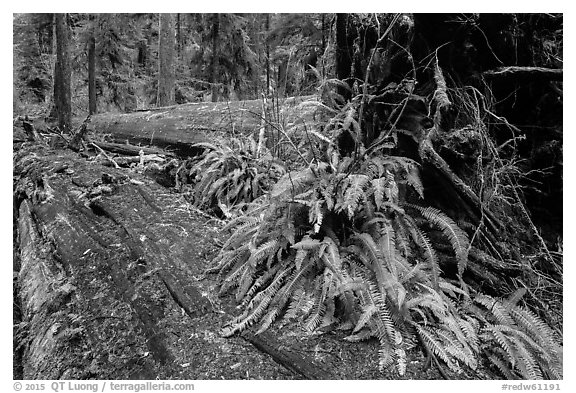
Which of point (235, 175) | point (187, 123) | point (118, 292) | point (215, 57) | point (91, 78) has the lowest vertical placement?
point (118, 292)

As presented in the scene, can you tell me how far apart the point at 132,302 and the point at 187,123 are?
4.66 metres

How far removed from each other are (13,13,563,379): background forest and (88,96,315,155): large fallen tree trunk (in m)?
1.56

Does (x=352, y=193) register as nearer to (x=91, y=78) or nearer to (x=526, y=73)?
(x=526, y=73)

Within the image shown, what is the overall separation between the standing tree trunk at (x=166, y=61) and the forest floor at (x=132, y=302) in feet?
22.2

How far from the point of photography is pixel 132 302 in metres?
3.44

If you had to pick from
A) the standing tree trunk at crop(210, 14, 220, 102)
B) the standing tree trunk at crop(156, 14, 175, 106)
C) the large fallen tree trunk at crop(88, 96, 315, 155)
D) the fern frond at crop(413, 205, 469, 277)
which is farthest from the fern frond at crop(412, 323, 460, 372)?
the standing tree trunk at crop(210, 14, 220, 102)

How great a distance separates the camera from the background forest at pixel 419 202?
3.07 m

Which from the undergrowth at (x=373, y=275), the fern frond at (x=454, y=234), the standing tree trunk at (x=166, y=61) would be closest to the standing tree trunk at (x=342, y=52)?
the undergrowth at (x=373, y=275)

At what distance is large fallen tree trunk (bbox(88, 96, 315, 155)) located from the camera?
6.71 m

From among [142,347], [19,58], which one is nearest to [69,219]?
[142,347]

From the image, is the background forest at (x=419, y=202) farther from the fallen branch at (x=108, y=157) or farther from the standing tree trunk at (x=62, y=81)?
the standing tree trunk at (x=62, y=81)

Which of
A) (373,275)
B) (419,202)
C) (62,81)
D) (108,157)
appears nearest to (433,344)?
(373,275)

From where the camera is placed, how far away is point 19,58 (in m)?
14.9

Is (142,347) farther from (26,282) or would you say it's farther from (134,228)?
(26,282)
